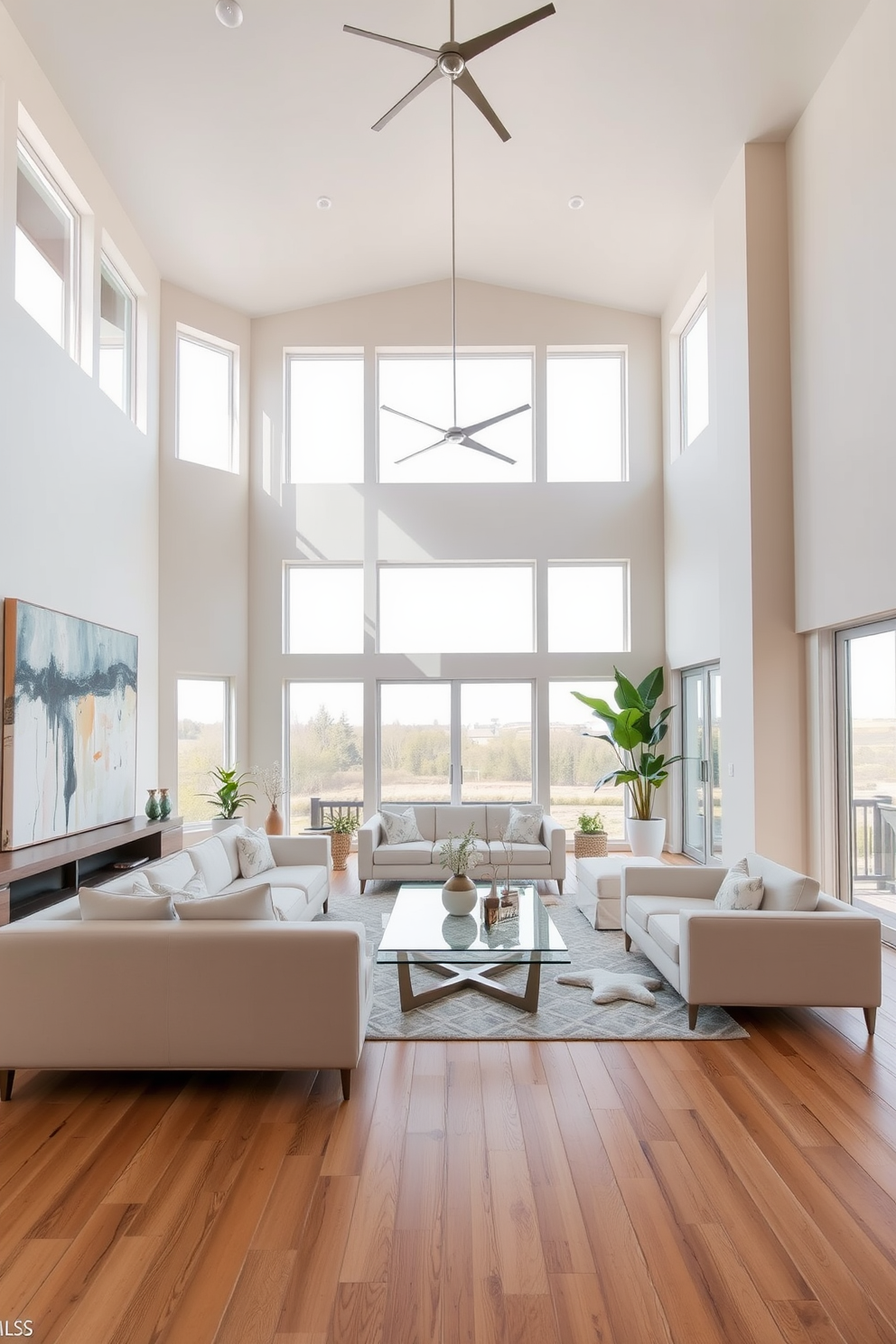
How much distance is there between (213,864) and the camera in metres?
4.97

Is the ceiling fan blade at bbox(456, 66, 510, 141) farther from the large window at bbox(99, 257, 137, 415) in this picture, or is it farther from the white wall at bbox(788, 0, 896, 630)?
the large window at bbox(99, 257, 137, 415)

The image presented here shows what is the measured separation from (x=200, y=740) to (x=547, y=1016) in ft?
17.6

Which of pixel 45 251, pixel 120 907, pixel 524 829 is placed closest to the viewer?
pixel 120 907

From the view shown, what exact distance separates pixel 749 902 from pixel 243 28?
5995 mm

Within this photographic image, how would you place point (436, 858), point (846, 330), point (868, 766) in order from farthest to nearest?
point (436, 858), point (868, 766), point (846, 330)

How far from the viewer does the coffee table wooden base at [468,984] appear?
4.03 metres

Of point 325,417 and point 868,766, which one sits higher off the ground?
point 325,417

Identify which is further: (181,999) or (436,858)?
(436,858)

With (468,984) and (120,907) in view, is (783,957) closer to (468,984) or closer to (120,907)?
(468,984)

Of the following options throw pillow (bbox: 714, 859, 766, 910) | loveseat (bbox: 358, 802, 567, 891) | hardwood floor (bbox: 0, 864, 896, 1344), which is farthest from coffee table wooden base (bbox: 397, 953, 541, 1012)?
loveseat (bbox: 358, 802, 567, 891)

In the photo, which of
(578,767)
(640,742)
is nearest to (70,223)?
(640,742)

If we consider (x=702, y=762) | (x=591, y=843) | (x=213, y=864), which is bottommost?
(x=591, y=843)

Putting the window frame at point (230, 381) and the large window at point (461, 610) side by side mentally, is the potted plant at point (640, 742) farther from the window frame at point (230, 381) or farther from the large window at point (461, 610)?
the window frame at point (230, 381)

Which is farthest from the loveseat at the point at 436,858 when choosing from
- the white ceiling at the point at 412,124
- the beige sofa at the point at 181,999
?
the white ceiling at the point at 412,124
